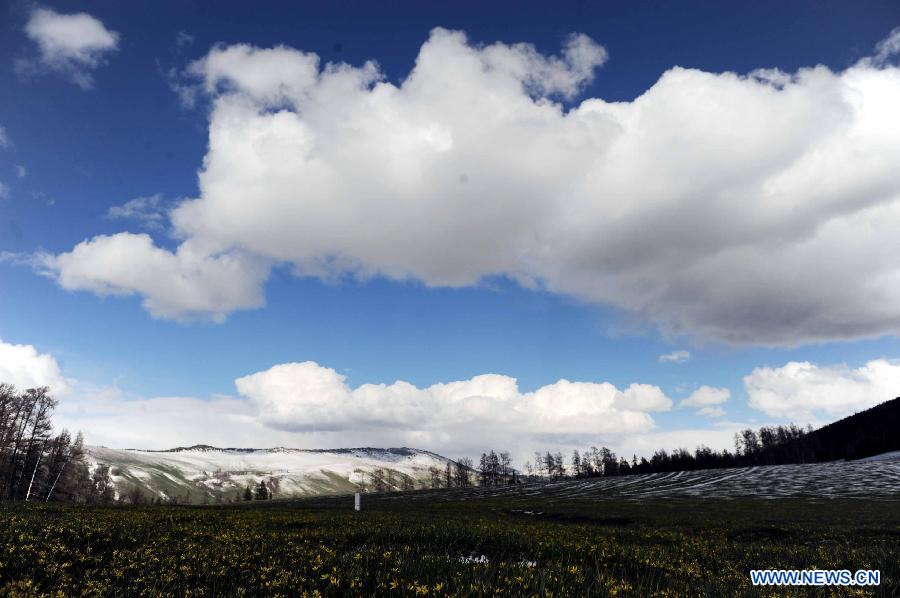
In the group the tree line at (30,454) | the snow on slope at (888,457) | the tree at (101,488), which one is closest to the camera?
the tree line at (30,454)

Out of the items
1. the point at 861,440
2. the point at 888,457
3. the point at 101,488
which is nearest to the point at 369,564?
the point at 101,488

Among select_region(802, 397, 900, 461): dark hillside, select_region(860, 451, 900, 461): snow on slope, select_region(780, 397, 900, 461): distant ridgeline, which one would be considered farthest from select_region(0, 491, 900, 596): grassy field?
select_region(802, 397, 900, 461): dark hillside

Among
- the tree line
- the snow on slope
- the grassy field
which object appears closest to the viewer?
the grassy field

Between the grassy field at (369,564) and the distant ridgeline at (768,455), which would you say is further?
the distant ridgeline at (768,455)

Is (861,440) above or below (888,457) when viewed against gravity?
above

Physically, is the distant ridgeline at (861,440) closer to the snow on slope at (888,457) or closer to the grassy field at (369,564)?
the snow on slope at (888,457)

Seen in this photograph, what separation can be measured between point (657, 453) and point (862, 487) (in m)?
117

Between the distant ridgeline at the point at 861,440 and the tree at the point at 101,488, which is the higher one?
the distant ridgeline at the point at 861,440

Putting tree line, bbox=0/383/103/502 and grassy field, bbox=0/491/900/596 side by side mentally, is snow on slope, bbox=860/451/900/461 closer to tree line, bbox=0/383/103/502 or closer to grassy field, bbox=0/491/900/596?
grassy field, bbox=0/491/900/596

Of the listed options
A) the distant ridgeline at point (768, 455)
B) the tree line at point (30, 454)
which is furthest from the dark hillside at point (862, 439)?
the tree line at point (30, 454)

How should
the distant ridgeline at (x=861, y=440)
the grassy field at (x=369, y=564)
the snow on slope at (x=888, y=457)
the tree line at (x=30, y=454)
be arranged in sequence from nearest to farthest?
1. the grassy field at (x=369, y=564)
2. the tree line at (x=30, y=454)
3. the snow on slope at (x=888, y=457)
4. the distant ridgeline at (x=861, y=440)

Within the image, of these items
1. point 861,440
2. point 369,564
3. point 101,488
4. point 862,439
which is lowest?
point 369,564

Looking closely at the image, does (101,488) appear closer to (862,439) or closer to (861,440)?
(861,440)

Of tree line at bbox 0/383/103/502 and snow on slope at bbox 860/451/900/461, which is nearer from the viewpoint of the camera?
tree line at bbox 0/383/103/502
